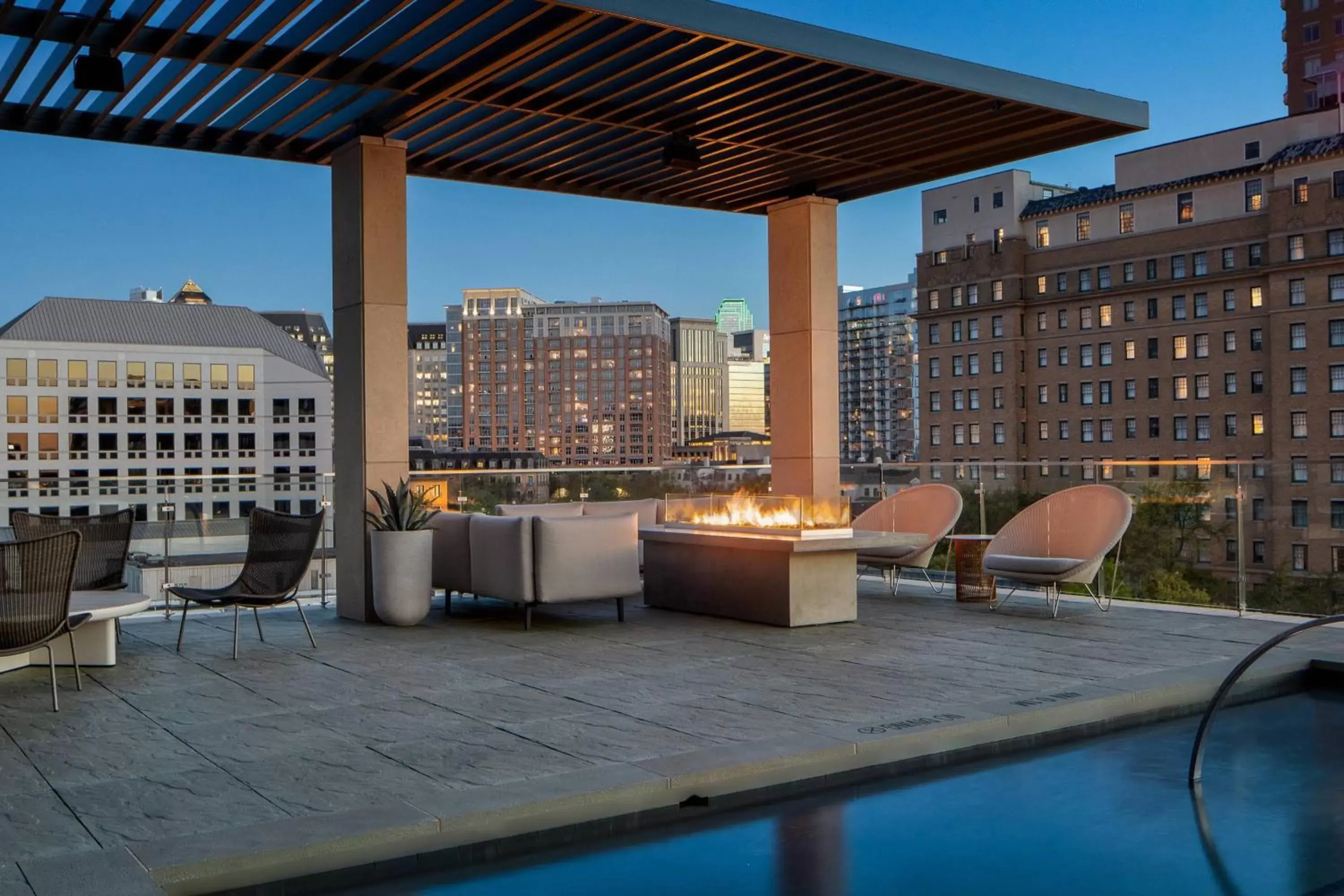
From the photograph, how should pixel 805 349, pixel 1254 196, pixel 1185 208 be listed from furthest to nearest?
1. pixel 1185 208
2. pixel 1254 196
3. pixel 805 349

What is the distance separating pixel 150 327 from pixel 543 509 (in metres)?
127

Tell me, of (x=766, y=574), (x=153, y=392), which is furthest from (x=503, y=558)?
(x=153, y=392)

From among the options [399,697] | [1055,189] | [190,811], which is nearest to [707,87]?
[399,697]

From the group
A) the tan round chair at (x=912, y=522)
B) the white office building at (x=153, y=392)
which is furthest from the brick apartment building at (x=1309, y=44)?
the white office building at (x=153, y=392)

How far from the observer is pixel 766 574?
26.2 feet

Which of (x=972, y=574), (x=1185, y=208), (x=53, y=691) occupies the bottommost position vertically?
(x=53, y=691)

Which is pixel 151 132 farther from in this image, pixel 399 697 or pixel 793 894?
pixel 793 894

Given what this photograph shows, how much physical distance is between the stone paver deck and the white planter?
0.18 meters

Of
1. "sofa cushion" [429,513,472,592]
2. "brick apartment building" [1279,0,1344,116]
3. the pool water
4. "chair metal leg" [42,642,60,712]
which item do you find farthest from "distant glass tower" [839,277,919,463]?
the pool water

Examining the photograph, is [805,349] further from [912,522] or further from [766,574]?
[766,574]

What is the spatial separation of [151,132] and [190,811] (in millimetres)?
6074

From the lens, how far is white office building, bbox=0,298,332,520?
11900 centimetres

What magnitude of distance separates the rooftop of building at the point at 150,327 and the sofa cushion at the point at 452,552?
4944 inches

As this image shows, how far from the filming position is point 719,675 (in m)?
6.12
